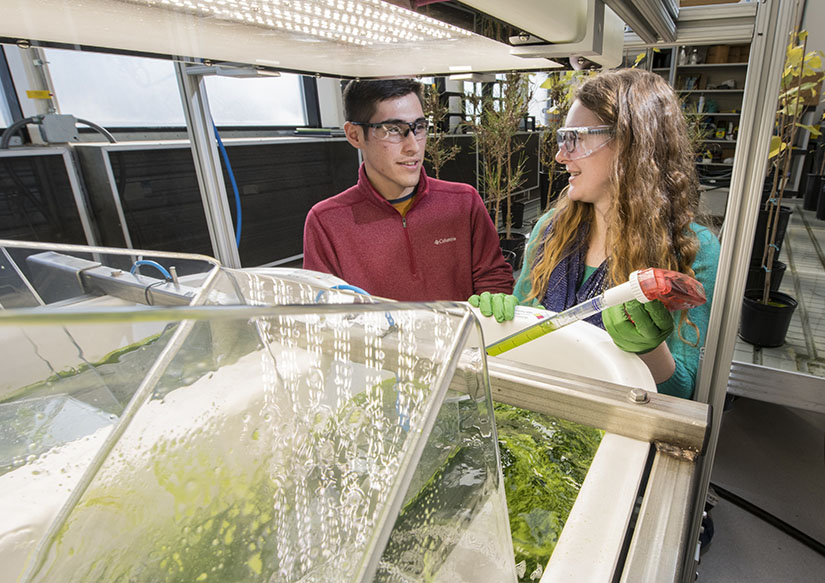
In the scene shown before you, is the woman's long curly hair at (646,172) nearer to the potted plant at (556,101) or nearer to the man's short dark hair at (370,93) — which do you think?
the man's short dark hair at (370,93)

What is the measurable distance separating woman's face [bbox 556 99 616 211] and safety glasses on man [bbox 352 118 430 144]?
0.43 metres

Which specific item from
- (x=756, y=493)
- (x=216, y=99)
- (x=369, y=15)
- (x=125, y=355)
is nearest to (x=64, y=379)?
(x=125, y=355)

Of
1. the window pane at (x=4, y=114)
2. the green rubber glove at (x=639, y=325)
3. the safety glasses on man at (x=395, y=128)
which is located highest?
the window pane at (x=4, y=114)

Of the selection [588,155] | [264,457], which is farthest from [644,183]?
[264,457]

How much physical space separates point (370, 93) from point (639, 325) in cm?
101

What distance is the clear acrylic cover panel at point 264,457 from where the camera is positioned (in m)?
0.40

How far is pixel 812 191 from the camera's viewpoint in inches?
199

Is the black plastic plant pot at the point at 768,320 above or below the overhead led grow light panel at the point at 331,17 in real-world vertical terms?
below

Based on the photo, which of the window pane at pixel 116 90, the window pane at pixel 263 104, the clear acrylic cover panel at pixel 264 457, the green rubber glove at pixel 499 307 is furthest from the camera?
the window pane at pixel 263 104

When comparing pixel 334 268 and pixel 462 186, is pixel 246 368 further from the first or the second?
pixel 462 186

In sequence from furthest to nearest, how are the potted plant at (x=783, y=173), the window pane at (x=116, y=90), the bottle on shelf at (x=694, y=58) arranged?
1. the bottle on shelf at (x=694, y=58)
2. the potted plant at (x=783, y=173)
3. the window pane at (x=116, y=90)

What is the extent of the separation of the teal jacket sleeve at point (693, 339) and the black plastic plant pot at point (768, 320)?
1350 millimetres

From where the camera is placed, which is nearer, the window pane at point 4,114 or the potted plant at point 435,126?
the window pane at point 4,114

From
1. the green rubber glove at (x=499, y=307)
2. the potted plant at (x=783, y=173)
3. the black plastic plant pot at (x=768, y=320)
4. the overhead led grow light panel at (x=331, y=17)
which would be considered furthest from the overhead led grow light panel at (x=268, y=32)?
the black plastic plant pot at (x=768, y=320)
